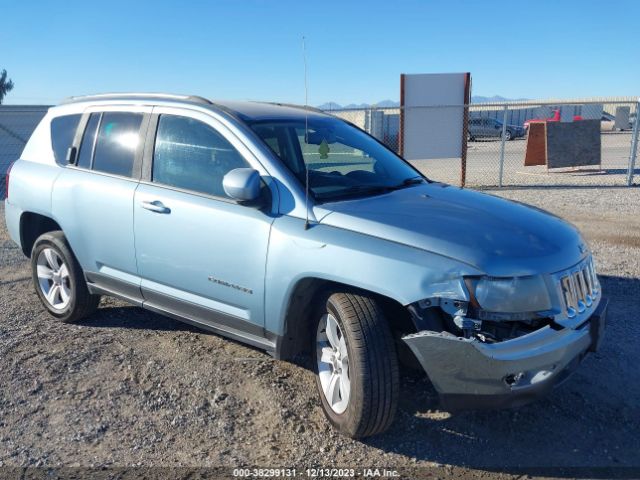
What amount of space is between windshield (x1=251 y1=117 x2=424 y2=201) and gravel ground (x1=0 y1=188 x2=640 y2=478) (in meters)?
1.36

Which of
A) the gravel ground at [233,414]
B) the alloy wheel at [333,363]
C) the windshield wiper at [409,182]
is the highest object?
the windshield wiper at [409,182]

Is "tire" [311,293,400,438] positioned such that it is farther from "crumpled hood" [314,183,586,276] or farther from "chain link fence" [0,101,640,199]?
"chain link fence" [0,101,640,199]

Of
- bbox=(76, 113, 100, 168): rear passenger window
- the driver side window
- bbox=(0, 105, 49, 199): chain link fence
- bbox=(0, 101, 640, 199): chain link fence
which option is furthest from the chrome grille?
bbox=(0, 105, 49, 199): chain link fence

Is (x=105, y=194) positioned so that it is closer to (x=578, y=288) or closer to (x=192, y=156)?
(x=192, y=156)

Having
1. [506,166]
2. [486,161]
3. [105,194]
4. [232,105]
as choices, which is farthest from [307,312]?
[486,161]

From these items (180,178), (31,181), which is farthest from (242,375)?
(31,181)

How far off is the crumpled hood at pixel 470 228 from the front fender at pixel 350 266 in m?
0.07

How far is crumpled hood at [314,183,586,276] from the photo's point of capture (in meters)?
3.01

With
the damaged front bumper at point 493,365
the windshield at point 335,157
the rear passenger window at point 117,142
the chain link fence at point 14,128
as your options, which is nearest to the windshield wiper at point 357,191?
the windshield at point 335,157

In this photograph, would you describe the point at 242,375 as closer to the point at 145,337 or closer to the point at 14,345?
the point at 145,337

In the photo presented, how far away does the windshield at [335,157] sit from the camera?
3.94 m

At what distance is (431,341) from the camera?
2938 millimetres

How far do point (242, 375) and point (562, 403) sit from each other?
2.14 meters

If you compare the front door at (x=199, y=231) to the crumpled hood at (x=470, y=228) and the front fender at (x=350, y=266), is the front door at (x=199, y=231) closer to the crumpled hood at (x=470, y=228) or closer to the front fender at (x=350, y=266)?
the front fender at (x=350, y=266)
